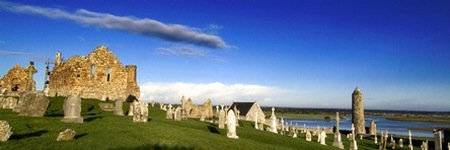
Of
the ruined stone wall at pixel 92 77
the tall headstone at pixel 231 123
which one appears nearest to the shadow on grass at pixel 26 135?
the tall headstone at pixel 231 123

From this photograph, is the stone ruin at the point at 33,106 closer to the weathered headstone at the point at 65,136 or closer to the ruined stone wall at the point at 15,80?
the weathered headstone at the point at 65,136

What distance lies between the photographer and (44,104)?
21.3m

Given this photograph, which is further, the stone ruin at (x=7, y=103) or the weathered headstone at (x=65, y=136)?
the stone ruin at (x=7, y=103)

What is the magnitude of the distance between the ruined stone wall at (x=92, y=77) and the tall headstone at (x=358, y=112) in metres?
34.5

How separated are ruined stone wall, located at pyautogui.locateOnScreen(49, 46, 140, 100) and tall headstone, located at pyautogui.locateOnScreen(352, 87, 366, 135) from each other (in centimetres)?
3445

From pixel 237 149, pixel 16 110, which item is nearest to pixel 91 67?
pixel 16 110

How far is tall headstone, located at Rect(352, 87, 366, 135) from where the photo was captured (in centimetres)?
5505

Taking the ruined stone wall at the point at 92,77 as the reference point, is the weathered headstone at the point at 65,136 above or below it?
below

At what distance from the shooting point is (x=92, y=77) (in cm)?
4738

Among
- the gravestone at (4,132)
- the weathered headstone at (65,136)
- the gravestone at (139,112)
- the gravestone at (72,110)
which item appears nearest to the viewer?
the gravestone at (4,132)

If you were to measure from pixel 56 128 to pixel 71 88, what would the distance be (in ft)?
101

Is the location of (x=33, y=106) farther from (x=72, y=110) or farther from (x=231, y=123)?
(x=231, y=123)

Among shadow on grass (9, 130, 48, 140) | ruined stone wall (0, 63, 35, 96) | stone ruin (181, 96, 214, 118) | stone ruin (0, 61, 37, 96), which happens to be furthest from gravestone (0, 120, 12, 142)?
stone ruin (181, 96, 214, 118)

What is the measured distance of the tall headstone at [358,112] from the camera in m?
55.0
